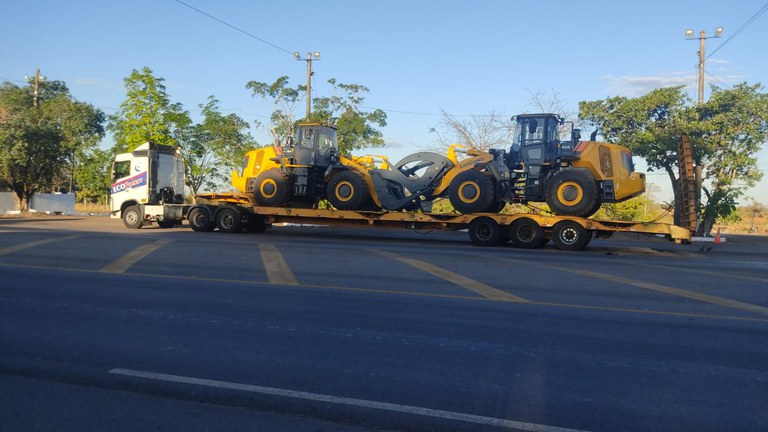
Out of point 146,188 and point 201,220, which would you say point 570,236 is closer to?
point 201,220

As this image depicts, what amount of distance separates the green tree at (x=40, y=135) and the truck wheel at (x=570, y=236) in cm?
3268

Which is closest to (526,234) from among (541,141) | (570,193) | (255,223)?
(570,193)

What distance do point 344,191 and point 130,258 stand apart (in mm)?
10070

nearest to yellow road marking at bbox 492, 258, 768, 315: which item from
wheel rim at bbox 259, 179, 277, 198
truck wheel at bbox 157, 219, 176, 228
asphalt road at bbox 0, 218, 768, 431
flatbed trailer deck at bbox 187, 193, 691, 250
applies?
asphalt road at bbox 0, 218, 768, 431

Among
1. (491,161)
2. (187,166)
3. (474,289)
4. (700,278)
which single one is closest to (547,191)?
(491,161)

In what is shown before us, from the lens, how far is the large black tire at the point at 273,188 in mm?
24812

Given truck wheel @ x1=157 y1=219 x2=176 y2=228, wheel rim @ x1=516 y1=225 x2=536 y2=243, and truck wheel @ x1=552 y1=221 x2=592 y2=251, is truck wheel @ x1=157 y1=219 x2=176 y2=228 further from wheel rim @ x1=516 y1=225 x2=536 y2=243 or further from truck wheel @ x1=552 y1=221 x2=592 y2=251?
truck wheel @ x1=552 y1=221 x2=592 y2=251

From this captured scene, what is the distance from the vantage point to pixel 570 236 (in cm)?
2111

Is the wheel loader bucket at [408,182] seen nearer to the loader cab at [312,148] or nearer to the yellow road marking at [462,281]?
the loader cab at [312,148]

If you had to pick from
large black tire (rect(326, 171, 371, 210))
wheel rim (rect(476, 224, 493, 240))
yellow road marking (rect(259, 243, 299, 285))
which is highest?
large black tire (rect(326, 171, 371, 210))

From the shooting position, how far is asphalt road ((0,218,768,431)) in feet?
17.5

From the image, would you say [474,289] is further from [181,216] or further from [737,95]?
[737,95]

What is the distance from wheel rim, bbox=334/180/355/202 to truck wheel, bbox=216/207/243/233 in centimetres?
384

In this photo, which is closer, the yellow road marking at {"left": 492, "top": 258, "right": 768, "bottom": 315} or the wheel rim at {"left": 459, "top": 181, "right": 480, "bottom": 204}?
the yellow road marking at {"left": 492, "top": 258, "right": 768, "bottom": 315}
